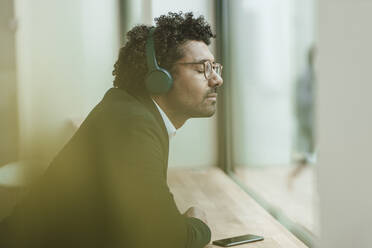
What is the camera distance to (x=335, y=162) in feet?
3.34

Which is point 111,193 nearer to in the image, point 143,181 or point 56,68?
point 143,181

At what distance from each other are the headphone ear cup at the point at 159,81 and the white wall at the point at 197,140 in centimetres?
63

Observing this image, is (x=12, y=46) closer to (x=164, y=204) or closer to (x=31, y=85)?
(x=31, y=85)

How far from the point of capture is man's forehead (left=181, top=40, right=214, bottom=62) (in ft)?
4.10

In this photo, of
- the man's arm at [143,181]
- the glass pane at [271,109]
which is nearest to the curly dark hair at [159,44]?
the man's arm at [143,181]

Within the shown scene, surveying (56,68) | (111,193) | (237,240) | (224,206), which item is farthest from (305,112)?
(111,193)

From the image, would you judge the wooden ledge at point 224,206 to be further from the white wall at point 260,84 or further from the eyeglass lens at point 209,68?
the eyeglass lens at point 209,68

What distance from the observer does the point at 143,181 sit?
938mm

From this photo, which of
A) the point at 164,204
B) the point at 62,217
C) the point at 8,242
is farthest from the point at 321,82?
the point at 8,242

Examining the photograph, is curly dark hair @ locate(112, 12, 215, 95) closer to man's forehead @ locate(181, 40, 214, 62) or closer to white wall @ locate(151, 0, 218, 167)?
man's forehead @ locate(181, 40, 214, 62)

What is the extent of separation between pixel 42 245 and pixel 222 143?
164 centimetres

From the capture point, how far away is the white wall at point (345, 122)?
0.93 metres

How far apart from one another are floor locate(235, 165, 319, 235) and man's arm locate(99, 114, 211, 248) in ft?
4.64

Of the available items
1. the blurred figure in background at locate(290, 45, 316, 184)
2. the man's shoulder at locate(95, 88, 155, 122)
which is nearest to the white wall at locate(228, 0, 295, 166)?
the blurred figure in background at locate(290, 45, 316, 184)
